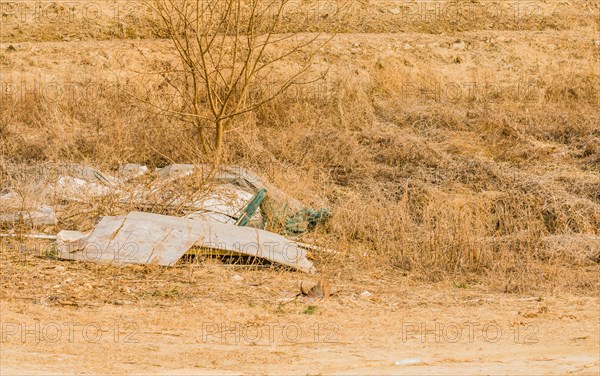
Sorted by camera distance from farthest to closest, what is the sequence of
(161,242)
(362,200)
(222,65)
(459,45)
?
Answer: 1. (459,45)
2. (222,65)
3. (362,200)
4. (161,242)

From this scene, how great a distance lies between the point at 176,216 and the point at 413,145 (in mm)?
3830

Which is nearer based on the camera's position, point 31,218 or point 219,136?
point 31,218

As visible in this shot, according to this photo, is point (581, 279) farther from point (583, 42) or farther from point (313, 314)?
point (583, 42)

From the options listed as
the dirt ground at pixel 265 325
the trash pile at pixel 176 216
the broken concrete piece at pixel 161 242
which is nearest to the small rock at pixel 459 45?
the trash pile at pixel 176 216

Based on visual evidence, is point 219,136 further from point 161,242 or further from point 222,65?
point 161,242

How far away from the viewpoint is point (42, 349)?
5.96 m

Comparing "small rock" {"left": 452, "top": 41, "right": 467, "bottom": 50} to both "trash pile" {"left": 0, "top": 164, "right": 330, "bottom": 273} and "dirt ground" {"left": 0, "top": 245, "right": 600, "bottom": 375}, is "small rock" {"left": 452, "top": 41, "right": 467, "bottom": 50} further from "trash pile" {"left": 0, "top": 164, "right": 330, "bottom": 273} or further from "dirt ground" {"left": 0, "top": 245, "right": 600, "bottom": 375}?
"dirt ground" {"left": 0, "top": 245, "right": 600, "bottom": 375}

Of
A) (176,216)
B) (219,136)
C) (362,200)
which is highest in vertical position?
(219,136)

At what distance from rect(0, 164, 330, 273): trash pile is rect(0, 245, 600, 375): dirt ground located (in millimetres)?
211

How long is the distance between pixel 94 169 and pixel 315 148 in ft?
9.21

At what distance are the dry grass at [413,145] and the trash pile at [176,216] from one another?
0.29 m

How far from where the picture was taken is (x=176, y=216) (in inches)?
360

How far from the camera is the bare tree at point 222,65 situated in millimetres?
10648

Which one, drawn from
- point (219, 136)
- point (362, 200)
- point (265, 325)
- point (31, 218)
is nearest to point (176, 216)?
point (31, 218)
